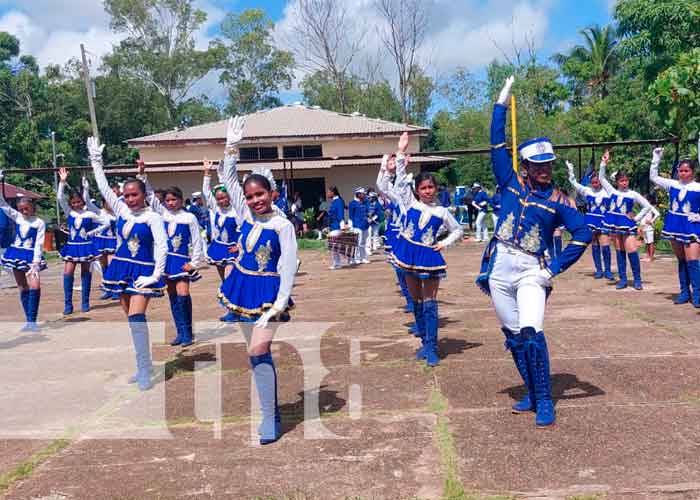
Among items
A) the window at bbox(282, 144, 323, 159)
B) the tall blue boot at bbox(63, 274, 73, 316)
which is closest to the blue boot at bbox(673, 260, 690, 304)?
the tall blue boot at bbox(63, 274, 73, 316)

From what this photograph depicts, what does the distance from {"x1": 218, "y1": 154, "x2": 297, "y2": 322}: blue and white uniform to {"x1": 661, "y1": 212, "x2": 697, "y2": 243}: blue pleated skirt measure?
6.84m

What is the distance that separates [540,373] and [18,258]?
26.8 ft

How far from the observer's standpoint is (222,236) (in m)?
11.1

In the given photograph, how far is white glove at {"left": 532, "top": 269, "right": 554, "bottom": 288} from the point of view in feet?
17.3

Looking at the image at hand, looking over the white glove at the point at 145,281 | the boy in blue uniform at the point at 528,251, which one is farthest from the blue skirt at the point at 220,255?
the boy in blue uniform at the point at 528,251

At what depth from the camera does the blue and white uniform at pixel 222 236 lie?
11.0 metres

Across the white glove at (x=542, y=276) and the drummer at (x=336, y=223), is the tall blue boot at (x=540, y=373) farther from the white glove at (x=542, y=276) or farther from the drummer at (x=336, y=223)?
the drummer at (x=336, y=223)

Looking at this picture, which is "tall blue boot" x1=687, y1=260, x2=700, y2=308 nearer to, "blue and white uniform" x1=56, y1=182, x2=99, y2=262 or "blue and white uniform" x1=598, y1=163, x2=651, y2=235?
"blue and white uniform" x1=598, y1=163, x2=651, y2=235

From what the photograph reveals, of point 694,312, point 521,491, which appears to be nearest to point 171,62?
point 694,312

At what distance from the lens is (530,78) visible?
158ft

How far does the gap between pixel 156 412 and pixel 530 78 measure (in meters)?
46.3

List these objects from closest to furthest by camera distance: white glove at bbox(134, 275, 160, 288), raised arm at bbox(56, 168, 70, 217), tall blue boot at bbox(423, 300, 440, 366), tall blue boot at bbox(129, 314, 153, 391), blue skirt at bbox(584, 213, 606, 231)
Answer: white glove at bbox(134, 275, 160, 288) < tall blue boot at bbox(129, 314, 153, 391) < tall blue boot at bbox(423, 300, 440, 366) < raised arm at bbox(56, 168, 70, 217) < blue skirt at bbox(584, 213, 606, 231)

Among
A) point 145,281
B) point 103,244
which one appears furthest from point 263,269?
point 103,244

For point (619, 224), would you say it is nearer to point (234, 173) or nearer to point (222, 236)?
point (222, 236)
